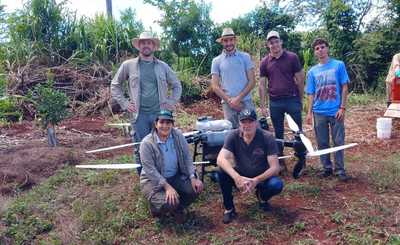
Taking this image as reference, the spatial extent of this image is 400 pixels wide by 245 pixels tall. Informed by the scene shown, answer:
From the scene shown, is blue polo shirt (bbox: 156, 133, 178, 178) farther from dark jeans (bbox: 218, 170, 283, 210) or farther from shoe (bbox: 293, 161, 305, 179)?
shoe (bbox: 293, 161, 305, 179)

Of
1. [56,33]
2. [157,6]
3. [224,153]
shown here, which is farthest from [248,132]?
[157,6]

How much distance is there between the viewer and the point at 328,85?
4.81 meters

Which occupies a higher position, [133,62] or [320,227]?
[133,62]

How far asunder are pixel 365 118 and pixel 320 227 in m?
5.43

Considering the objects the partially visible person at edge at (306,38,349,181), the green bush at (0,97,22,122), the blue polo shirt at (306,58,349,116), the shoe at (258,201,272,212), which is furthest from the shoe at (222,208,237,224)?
the green bush at (0,97,22,122)

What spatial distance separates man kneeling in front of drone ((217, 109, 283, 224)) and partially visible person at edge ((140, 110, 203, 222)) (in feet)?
0.98

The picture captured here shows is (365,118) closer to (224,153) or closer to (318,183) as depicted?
(318,183)

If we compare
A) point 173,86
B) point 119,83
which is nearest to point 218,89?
point 173,86

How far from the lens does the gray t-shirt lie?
15.9ft

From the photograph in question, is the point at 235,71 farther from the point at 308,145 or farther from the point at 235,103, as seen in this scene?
the point at 308,145

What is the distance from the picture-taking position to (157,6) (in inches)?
519

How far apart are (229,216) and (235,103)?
1336 mm

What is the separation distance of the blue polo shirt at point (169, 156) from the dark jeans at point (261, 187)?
453 millimetres

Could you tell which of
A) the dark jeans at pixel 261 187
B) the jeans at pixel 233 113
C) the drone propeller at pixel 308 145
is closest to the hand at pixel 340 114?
the drone propeller at pixel 308 145
